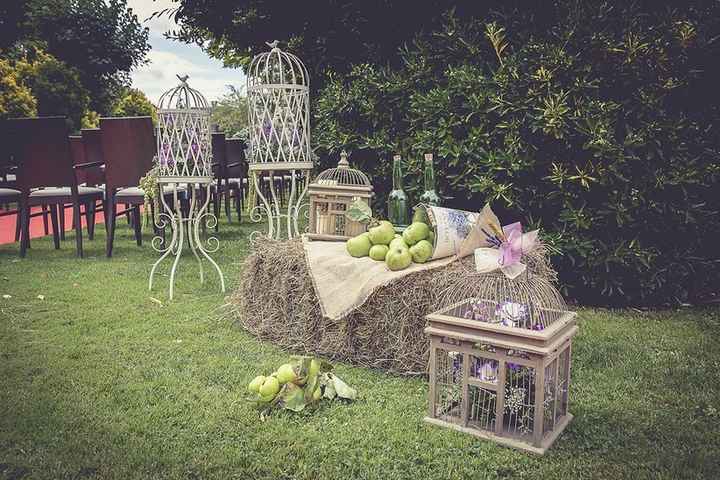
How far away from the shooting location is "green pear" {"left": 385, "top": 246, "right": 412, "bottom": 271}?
122 inches

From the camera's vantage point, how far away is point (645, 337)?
12.1 feet

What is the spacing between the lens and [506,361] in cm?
235

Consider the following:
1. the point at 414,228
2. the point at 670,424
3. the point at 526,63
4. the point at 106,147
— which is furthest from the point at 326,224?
the point at 106,147

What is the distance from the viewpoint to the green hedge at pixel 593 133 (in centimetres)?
404

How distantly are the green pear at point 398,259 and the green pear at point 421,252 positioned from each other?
0.04 meters

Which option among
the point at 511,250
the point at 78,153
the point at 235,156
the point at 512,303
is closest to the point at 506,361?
the point at 512,303

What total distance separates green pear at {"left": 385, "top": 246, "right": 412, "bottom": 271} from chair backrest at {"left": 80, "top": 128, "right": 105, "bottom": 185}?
5.68 m

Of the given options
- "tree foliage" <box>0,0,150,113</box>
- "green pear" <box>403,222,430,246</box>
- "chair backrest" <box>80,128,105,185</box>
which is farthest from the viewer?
"tree foliage" <box>0,0,150,113</box>

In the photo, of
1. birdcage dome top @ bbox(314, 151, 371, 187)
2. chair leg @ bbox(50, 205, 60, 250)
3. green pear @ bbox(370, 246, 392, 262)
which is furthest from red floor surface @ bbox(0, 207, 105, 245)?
green pear @ bbox(370, 246, 392, 262)

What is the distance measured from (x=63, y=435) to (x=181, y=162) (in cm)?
254

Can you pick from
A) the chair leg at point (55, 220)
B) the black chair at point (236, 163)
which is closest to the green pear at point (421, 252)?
the chair leg at point (55, 220)

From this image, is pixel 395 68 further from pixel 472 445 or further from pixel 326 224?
pixel 472 445

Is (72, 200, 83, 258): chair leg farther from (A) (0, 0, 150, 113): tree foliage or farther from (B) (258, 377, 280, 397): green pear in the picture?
(A) (0, 0, 150, 113): tree foliage

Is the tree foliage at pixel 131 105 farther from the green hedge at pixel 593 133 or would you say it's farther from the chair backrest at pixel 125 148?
the green hedge at pixel 593 133
